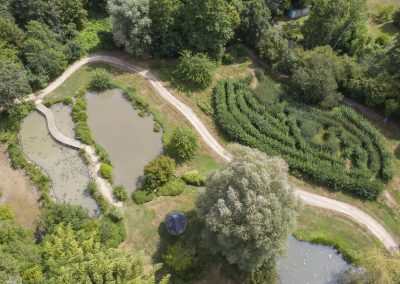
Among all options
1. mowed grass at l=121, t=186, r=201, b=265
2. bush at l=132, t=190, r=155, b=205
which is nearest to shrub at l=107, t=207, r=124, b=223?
mowed grass at l=121, t=186, r=201, b=265

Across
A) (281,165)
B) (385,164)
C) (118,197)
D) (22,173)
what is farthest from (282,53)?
(22,173)

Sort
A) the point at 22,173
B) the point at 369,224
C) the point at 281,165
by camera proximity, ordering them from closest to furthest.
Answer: the point at 281,165
the point at 369,224
the point at 22,173

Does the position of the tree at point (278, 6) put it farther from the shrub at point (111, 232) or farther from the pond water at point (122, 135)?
the shrub at point (111, 232)

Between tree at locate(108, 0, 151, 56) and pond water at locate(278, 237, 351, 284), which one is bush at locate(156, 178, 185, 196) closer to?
pond water at locate(278, 237, 351, 284)

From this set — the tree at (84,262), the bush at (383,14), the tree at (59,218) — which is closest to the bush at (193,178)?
the tree at (59,218)

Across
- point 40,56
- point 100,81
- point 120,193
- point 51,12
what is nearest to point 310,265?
point 120,193

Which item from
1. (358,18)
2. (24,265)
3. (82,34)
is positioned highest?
(358,18)

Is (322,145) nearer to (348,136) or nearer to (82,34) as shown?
(348,136)
